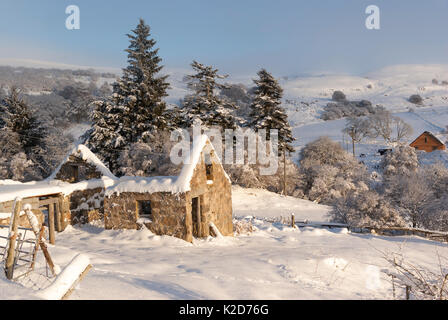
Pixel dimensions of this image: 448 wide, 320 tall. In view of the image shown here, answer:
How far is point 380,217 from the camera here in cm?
2111

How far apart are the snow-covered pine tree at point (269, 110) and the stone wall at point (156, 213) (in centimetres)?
2474

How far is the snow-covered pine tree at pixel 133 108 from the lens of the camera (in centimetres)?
2886

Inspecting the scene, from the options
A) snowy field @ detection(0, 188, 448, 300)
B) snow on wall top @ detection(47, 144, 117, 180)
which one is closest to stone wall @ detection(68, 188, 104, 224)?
snowy field @ detection(0, 188, 448, 300)

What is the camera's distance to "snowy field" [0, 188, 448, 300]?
19.4 ft

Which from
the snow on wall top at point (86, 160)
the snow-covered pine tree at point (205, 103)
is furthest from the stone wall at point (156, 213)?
the snow-covered pine tree at point (205, 103)

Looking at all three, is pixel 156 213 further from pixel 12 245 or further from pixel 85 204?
pixel 12 245

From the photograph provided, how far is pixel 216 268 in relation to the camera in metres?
8.19

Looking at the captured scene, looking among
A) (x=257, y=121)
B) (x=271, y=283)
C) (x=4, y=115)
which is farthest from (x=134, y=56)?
(x=271, y=283)

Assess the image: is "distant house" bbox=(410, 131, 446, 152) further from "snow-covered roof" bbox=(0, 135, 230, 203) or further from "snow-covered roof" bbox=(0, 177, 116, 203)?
"snow-covered roof" bbox=(0, 177, 116, 203)

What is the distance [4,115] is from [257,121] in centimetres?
2585

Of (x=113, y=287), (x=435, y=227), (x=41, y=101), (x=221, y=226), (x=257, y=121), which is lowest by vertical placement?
(x=435, y=227)

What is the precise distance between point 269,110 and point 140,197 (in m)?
26.7

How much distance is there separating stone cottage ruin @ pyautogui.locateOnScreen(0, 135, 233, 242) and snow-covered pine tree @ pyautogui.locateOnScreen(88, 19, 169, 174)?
1307cm
